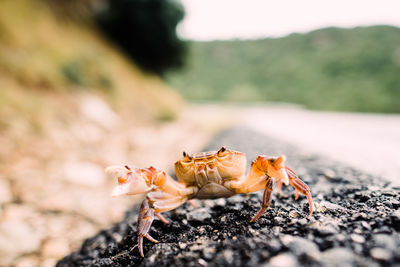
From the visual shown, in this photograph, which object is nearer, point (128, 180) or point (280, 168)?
point (280, 168)

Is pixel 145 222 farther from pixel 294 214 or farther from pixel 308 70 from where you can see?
pixel 308 70

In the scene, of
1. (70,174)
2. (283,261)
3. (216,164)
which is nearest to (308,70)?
(70,174)

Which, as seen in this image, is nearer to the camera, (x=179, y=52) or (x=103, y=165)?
(x=103, y=165)

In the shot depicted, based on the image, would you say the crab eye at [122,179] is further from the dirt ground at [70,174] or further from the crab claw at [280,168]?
the dirt ground at [70,174]

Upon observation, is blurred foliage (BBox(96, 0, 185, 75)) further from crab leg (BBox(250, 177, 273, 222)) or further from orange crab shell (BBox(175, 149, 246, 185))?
crab leg (BBox(250, 177, 273, 222))

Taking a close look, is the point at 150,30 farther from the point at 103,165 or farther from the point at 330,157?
the point at 330,157

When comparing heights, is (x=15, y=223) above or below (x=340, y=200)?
below

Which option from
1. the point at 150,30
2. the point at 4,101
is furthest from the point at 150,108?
the point at 4,101
